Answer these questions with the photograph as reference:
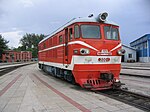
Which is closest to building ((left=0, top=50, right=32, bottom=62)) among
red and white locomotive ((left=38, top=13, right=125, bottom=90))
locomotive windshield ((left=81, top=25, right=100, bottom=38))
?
red and white locomotive ((left=38, top=13, right=125, bottom=90))

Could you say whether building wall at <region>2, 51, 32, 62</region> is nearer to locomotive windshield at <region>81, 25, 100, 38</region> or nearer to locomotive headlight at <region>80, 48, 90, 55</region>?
locomotive windshield at <region>81, 25, 100, 38</region>

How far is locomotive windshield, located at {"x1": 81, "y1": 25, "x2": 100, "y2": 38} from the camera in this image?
10.1 m

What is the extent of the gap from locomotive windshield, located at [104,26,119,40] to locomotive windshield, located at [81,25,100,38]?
1.52 feet

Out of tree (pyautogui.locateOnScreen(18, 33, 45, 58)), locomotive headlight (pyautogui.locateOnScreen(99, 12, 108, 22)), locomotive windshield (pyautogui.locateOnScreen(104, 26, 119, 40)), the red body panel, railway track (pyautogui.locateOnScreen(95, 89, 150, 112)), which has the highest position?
tree (pyautogui.locateOnScreen(18, 33, 45, 58))

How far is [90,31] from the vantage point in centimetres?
1022

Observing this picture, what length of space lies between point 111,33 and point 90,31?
1172 millimetres

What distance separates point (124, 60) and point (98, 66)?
175 feet

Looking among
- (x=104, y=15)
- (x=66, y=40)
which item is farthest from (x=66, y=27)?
(x=104, y=15)

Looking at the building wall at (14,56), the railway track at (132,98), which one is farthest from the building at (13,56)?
the railway track at (132,98)

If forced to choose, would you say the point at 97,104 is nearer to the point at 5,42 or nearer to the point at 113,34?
the point at 113,34

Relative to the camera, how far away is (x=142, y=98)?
27.2ft

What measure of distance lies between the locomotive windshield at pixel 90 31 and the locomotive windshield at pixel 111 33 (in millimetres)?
462

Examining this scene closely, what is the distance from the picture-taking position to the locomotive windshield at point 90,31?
10109 millimetres

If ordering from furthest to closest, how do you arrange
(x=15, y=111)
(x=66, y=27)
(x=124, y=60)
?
1. (x=124, y=60)
2. (x=66, y=27)
3. (x=15, y=111)
